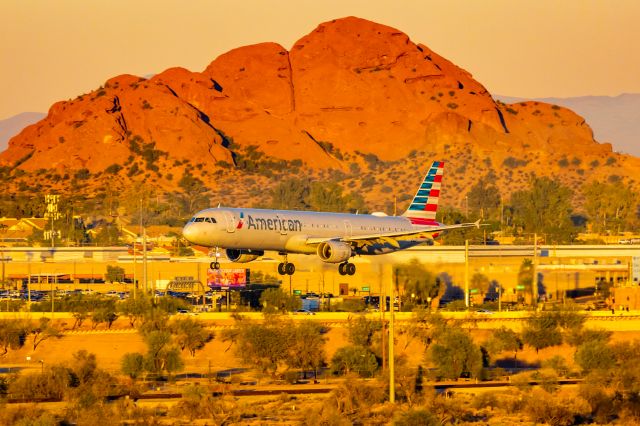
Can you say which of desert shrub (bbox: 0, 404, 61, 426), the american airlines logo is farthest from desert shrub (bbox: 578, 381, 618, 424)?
desert shrub (bbox: 0, 404, 61, 426)

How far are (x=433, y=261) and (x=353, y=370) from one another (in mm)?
22095

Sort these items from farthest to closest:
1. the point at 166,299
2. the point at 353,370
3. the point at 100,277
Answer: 1. the point at 100,277
2. the point at 166,299
3. the point at 353,370

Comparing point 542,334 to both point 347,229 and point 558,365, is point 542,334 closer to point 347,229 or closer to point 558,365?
point 558,365

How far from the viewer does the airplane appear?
67.9m

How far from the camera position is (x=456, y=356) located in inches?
3137

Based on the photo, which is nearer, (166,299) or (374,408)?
(374,408)

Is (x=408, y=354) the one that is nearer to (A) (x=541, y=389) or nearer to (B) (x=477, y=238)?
(A) (x=541, y=389)

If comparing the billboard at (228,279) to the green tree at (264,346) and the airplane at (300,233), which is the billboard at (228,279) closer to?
the green tree at (264,346)

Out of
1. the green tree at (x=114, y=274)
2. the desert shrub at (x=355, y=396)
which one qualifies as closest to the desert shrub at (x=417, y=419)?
the desert shrub at (x=355, y=396)

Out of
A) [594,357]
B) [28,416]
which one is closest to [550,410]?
[594,357]

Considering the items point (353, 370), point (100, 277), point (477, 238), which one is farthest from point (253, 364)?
point (477, 238)

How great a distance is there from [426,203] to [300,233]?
18.5m

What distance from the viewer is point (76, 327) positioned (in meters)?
92.4

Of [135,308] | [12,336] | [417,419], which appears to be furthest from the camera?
[135,308]
